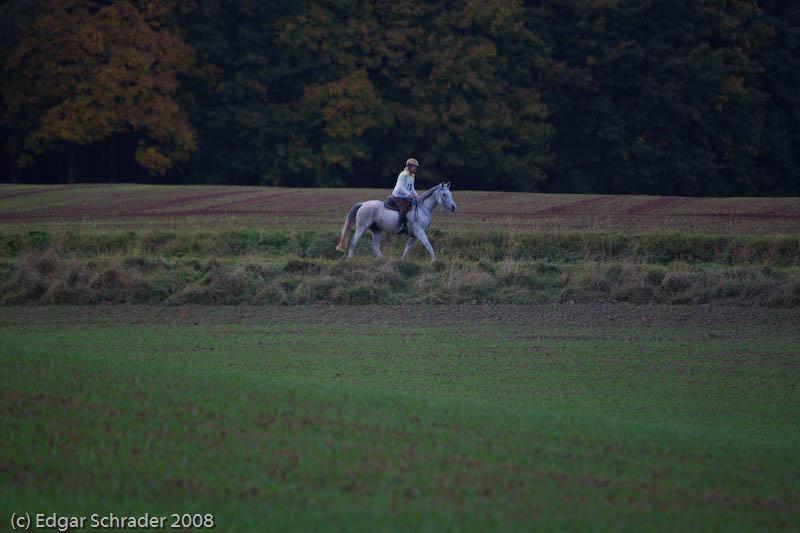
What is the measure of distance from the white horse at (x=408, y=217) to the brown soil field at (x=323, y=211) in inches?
193

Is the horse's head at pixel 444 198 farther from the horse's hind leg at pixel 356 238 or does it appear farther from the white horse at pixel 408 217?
the horse's hind leg at pixel 356 238

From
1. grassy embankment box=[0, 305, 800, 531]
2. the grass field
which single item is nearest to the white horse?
the grass field

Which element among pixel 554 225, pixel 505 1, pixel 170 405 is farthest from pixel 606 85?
pixel 170 405

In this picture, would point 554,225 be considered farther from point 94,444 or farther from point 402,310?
point 94,444

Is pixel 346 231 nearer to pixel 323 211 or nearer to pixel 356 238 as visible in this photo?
pixel 356 238

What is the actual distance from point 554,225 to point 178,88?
31.7 m

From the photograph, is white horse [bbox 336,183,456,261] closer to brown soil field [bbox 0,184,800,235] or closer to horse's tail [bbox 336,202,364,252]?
horse's tail [bbox 336,202,364,252]

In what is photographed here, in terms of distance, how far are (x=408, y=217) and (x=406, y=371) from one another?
10.1 m

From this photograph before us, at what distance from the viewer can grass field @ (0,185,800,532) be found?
5.21 metres

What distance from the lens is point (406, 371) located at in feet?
41.5

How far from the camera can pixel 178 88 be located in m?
52.9

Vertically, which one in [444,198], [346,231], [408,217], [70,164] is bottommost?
[346,231]

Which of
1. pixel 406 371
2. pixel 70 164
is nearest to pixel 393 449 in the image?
pixel 406 371

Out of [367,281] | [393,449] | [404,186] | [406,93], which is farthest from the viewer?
[406,93]
